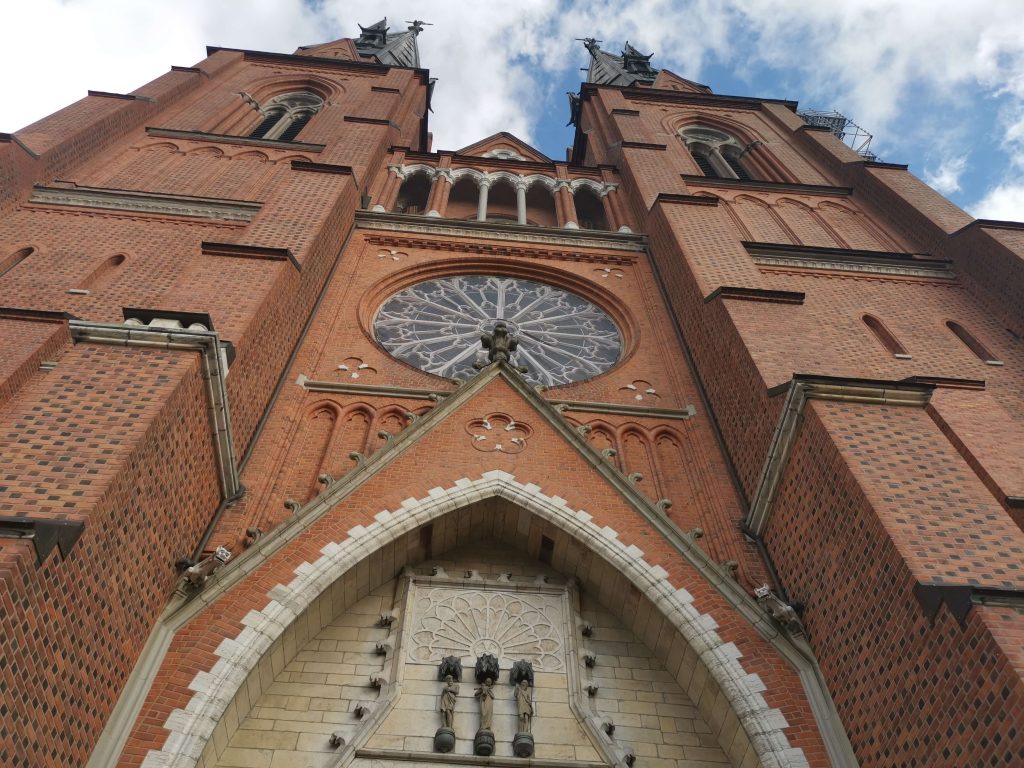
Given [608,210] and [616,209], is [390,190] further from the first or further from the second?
[616,209]

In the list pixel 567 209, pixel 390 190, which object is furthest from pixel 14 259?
pixel 567 209

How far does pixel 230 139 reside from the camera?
653 inches

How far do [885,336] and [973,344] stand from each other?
1.21m

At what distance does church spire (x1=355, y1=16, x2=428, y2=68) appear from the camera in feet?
108

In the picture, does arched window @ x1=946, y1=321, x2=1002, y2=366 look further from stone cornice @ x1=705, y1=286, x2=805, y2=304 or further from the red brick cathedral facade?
stone cornice @ x1=705, y1=286, x2=805, y2=304

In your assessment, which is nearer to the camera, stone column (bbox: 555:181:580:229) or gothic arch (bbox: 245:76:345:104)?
stone column (bbox: 555:181:580:229)

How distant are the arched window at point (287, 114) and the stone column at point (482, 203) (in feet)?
16.9

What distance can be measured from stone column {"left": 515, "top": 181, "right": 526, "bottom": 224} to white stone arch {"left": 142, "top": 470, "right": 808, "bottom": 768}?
8893 millimetres

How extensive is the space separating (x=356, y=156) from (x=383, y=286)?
3.93 meters

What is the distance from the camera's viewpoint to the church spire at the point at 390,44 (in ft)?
108

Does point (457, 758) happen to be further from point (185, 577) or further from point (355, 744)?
point (185, 577)

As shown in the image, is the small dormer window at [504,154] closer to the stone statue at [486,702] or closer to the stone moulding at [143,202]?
the stone moulding at [143,202]

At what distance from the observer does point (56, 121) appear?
47.4 ft

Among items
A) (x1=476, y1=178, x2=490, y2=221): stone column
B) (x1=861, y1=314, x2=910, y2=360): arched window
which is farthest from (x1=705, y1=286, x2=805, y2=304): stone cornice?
(x1=476, y1=178, x2=490, y2=221): stone column
